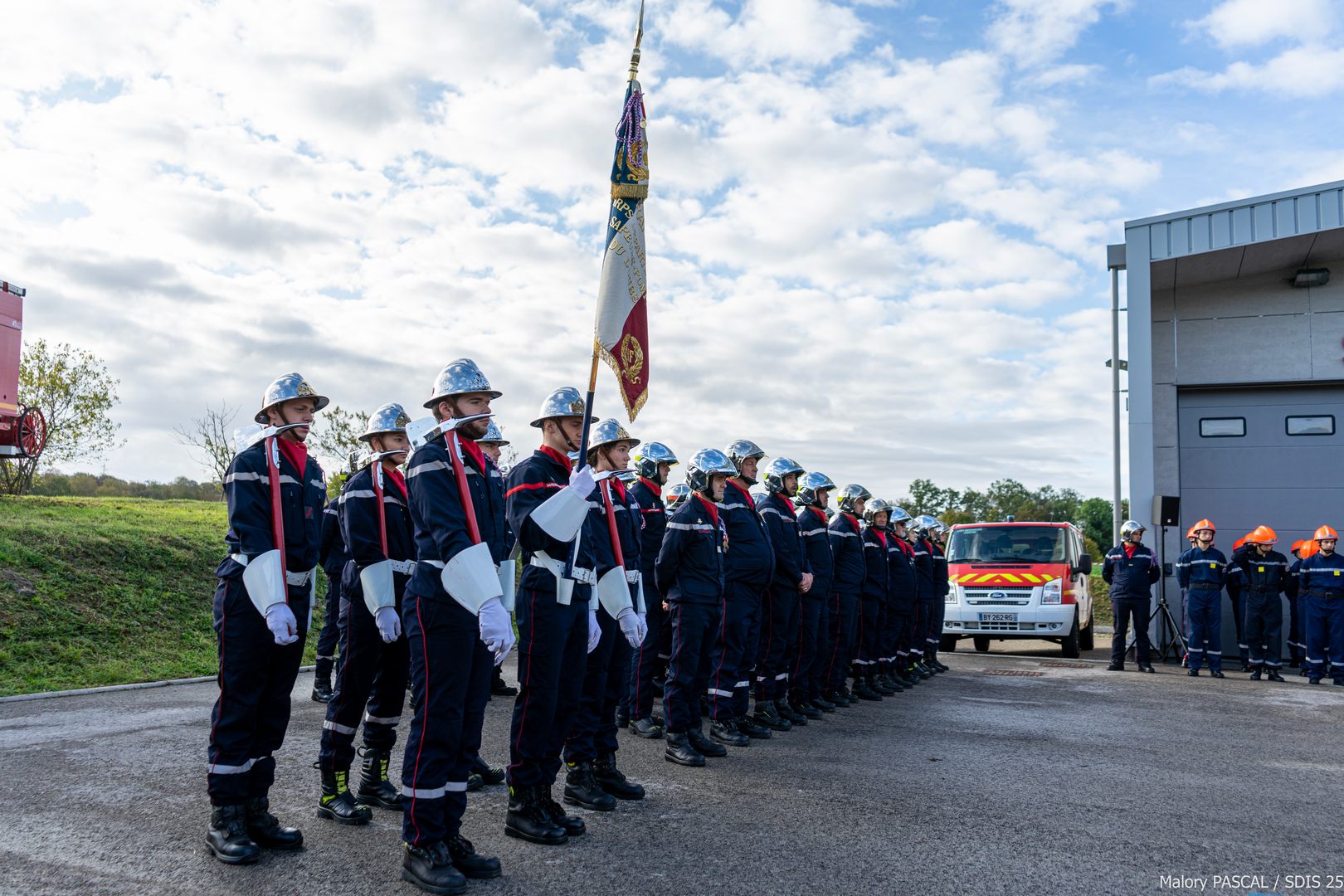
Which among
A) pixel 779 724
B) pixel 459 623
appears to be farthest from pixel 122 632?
pixel 459 623

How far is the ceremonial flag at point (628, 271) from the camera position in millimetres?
6098

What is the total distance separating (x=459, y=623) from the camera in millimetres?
4520

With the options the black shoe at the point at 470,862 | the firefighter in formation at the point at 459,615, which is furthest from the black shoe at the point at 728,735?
the black shoe at the point at 470,862

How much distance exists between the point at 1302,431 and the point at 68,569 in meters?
19.0

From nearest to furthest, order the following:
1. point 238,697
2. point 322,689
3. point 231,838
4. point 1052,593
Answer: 1. point 231,838
2. point 238,697
3. point 322,689
4. point 1052,593

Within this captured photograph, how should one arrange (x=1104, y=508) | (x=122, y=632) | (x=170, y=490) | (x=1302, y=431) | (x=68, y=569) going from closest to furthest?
(x=122, y=632), (x=68, y=569), (x=1302, y=431), (x=170, y=490), (x=1104, y=508)

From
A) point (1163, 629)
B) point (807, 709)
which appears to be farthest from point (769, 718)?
point (1163, 629)

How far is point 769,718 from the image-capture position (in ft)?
28.5

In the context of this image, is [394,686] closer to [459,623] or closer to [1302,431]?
[459,623]

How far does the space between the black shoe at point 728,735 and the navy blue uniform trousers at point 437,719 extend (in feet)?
11.7

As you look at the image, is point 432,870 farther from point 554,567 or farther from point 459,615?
point 554,567

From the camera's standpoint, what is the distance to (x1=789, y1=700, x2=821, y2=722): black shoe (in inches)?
371

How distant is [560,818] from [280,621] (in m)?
1.74

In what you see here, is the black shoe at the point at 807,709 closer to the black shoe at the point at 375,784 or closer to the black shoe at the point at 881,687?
the black shoe at the point at 881,687
